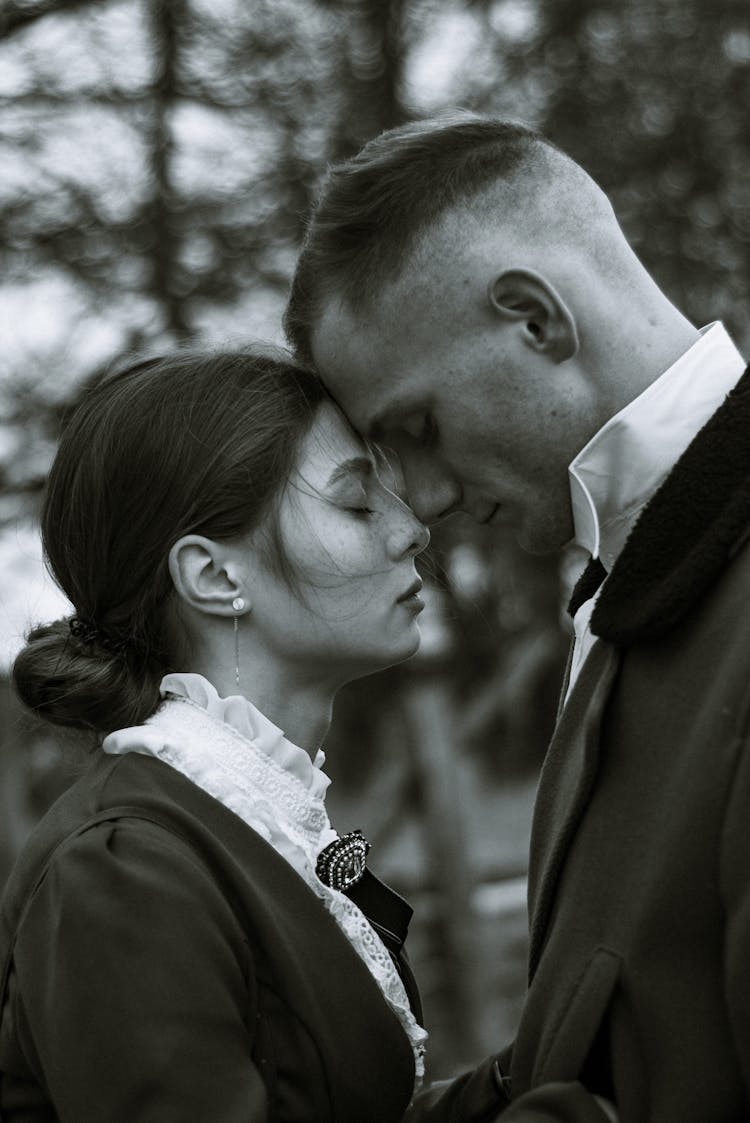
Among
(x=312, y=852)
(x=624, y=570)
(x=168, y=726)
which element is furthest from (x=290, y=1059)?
(x=624, y=570)

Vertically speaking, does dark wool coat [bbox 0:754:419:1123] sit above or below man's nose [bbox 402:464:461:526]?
below

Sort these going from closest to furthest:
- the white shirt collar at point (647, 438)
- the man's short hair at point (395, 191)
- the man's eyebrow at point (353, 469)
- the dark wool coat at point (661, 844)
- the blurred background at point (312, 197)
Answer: the dark wool coat at point (661, 844) < the white shirt collar at point (647, 438) < the man's short hair at point (395, 191) < the man's eyebrow at point (353, 469) < the blurred background at point (312, 197)

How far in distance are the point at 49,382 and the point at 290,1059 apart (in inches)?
171

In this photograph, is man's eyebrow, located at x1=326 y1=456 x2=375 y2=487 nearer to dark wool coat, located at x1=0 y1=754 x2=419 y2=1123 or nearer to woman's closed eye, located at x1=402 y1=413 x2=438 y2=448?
woman's closed eye, located at x1=402 y1=413 x2=438 y2=448

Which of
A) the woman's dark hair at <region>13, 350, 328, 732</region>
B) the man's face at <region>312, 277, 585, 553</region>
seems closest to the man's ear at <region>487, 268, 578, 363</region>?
the man's face at <region>312, 277, 585, 553</region>

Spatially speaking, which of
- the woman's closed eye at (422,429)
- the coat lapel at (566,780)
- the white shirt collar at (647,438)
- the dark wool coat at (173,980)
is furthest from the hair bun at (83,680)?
the white shirt collar at (647,438)

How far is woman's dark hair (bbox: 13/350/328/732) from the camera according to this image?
8.61 feet

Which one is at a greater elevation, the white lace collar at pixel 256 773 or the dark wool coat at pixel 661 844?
the dark wool coat at pixel 661 844

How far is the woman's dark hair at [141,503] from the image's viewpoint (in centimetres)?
262

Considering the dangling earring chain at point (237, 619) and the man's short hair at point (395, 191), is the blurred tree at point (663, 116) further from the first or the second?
the dangling earring chain at point (237, 619)

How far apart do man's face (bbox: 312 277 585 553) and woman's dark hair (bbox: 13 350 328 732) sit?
0.58 ft

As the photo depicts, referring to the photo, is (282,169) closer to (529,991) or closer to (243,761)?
(243,761)

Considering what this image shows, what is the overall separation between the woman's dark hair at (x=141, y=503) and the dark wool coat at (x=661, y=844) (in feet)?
2.55

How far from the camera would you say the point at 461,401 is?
2393mm
